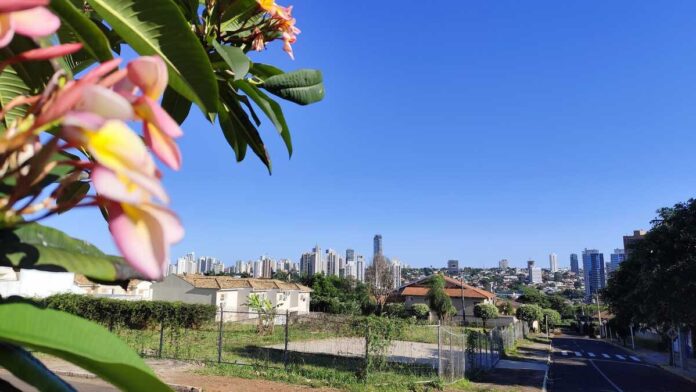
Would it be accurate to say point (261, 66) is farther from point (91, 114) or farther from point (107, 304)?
point (107, 304)

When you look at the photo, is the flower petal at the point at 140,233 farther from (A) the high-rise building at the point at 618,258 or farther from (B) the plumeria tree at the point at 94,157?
(A) the high-rise building at the point at 618,258

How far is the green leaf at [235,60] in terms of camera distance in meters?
0.78

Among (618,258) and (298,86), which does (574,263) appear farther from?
(298,86)

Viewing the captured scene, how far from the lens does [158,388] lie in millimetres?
415

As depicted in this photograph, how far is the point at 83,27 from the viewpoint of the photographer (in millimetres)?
531

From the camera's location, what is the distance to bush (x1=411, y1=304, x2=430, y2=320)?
33562 millimetres

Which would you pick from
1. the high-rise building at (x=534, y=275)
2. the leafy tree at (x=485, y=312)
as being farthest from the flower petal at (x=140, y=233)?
the high-rise building at (x=534, y=275)

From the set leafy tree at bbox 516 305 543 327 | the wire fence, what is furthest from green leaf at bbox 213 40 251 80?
leafy tree at bbox 516 305 543 327

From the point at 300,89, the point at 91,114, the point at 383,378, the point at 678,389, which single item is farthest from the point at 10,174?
the point at 678,389

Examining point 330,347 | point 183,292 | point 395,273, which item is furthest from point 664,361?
point 395,273

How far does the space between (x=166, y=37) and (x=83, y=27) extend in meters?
Answer: 0.09

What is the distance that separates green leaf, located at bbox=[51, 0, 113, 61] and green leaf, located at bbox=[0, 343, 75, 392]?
1.04 ft

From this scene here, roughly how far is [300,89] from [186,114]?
0.99ft

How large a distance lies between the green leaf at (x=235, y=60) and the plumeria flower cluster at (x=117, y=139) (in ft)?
1.45
